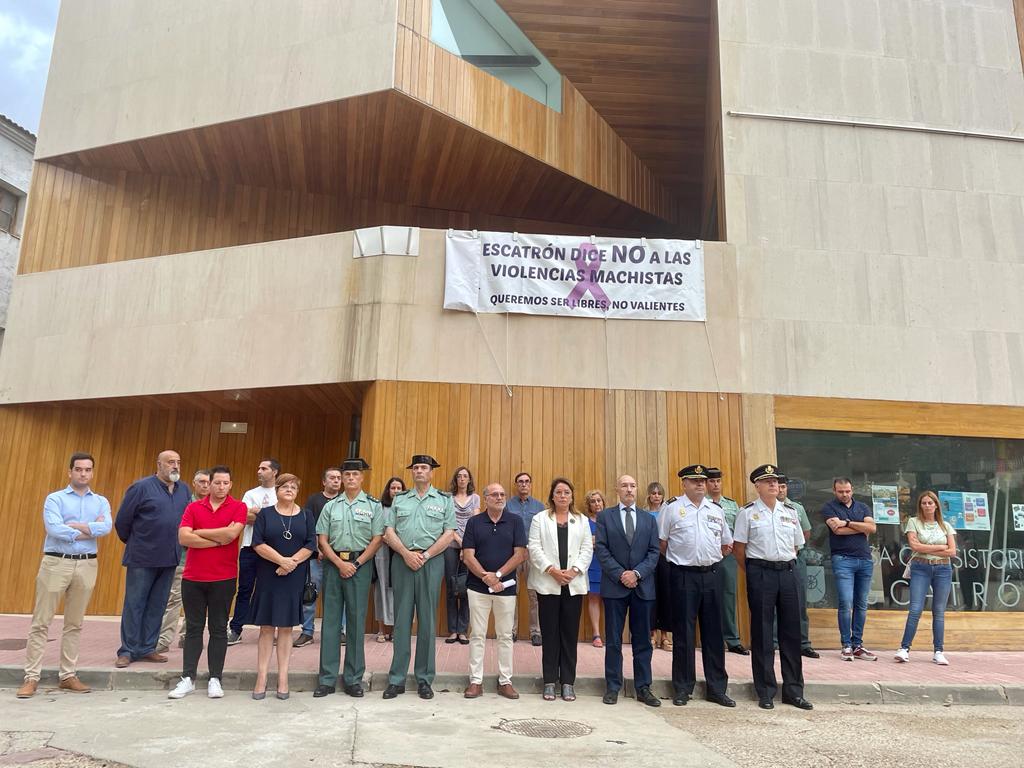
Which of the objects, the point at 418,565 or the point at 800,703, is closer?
the point at 800,703

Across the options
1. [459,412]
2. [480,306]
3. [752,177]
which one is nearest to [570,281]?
[480,306]

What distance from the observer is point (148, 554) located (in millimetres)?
6469

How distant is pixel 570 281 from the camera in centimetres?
902

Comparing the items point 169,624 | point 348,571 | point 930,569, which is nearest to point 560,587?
point 348,571

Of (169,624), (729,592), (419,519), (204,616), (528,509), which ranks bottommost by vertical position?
(169,624)

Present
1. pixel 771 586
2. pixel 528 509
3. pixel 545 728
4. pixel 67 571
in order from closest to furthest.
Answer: pixel 545 728
pixel 67 571
pixel 771 586
pixel 528 509

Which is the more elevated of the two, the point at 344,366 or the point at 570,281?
the point at 570,281

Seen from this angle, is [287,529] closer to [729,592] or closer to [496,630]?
[496,630]

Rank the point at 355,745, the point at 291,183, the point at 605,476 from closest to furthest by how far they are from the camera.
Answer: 1. the point at 355,745
2. the point at 605,476
3. the point at 291,183

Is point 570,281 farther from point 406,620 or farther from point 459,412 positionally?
point 406,620

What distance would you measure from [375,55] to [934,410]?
27.6 ft

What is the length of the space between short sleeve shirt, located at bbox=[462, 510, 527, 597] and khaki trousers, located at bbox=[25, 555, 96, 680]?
3077mm

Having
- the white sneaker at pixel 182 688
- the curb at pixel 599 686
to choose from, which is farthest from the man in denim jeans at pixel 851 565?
the white sneaker at pixel 182 688

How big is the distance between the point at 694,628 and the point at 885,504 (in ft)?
13.8
